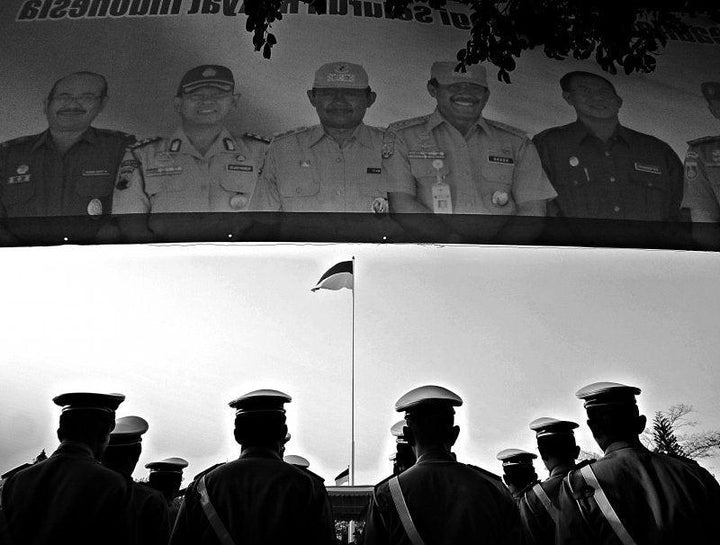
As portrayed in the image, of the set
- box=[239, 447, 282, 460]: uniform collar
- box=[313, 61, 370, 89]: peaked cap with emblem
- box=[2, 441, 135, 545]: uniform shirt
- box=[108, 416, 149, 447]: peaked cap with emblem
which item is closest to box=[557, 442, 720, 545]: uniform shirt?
box=[239, 447, 282, 460]: uniform collar

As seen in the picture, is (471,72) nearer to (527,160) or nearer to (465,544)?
(527,160)

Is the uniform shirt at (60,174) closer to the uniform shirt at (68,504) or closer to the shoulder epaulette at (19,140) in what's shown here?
the shoulder epaulette at (19,140)

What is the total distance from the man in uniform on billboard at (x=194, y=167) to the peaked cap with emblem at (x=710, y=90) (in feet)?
14.3

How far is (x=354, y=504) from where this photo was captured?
29.4 ft

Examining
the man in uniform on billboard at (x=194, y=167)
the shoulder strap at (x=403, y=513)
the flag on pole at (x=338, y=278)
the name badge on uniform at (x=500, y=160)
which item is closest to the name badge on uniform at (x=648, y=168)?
the name badge on uniform at (x=500, y=160)

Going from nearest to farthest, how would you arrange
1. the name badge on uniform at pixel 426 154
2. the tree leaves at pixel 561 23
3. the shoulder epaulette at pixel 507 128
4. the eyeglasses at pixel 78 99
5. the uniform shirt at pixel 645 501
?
the uniform shirt at pixel 645 501, the tree leaves at pixel 561 23, the name badge on uniform at pixel 426 154, the eyeglasses at pixel 78 99, the shoulder epaulette at pixel 507 128

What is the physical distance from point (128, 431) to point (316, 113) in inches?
151

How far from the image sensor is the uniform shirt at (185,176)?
6.59 metres

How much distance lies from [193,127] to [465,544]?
16.2ft

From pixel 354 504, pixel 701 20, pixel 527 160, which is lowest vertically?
pixel 354 504

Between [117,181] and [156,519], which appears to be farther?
[117,181]

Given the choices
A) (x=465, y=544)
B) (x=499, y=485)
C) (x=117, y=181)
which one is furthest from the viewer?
(x=117, y=181)

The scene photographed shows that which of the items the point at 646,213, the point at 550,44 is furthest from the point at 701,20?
the point at 550,44

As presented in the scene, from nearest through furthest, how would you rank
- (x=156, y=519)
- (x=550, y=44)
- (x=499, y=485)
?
(x=499, y=485), (x=156, y=519), (x=550, y=44)
